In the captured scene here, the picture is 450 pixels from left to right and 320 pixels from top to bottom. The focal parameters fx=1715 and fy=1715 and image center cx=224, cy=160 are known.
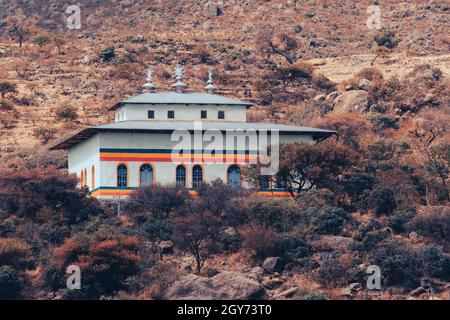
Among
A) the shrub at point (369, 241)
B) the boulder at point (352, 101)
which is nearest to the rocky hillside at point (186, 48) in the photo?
the boulder at point (352, 101)

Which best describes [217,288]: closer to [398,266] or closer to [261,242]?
Result: [261,242]

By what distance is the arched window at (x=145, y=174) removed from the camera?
101 meters

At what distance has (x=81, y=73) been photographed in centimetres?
14750

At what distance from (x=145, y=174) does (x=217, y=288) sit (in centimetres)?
1588

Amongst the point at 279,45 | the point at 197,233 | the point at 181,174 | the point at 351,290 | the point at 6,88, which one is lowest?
the point at 351,290

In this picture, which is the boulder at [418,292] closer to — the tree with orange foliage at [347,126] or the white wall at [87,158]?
the white wall at [87,158]

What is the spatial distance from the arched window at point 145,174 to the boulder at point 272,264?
39.9 feet

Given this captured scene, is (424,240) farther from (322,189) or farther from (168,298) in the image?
(168,298)

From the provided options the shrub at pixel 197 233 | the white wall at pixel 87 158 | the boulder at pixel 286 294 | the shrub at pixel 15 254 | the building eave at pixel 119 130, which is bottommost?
the boulder at pixel 286 294

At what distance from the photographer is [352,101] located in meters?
133

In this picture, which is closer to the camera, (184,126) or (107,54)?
(184,126)

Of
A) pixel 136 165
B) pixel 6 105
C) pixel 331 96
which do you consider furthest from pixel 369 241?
pixel 6 105

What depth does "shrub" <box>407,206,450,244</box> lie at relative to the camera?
94375mm
